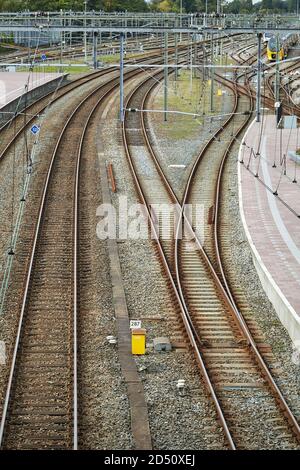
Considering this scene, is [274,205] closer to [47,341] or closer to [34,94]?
[47,341]

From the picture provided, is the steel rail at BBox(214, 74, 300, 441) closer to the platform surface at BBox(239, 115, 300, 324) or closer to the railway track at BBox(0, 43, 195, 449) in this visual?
the platform surface at BBox(239, 115, 300, 324)

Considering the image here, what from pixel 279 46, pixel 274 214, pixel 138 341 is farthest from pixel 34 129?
pixel 138 341

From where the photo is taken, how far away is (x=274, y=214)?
21453 millimetres

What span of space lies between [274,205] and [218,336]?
326 inches

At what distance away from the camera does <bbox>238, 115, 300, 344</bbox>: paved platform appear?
15.6m

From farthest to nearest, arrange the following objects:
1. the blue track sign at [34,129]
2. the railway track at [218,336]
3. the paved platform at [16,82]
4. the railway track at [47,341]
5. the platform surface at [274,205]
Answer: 1. the paved platform at [16,82]
2. the blue track sign at [34,129]
3. the platform surface at [274,205]
4. the railway track at [218,336]
5. the railway track at [47,341]

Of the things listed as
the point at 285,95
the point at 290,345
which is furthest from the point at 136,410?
the point at 285,95

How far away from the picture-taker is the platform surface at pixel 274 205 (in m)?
16.9

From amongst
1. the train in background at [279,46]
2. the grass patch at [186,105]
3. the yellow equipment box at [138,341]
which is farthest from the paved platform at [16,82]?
the yellow equipment box at [138,341]

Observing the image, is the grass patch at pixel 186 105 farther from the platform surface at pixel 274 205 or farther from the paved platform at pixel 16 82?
the paved platform at pixel 16 82

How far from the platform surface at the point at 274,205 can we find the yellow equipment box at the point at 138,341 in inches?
95.1
